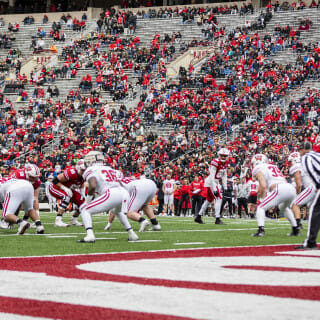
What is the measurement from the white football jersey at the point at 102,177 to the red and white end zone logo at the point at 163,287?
234 centimetres

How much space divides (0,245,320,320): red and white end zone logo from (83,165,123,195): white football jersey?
7.68 feet

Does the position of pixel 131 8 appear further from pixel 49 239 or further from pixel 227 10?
pixel 49 239

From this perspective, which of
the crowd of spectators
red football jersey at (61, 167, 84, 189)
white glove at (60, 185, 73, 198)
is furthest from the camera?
the crowd of spectators

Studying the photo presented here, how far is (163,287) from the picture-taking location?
6.18 meters

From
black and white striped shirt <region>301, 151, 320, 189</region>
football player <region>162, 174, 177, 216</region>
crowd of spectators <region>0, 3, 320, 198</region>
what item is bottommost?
football player <region>162, 174, 177, 216</region>

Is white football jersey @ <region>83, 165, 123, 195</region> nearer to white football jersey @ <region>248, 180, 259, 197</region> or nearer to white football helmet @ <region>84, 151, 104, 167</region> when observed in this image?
white football helmet @ <region>84, 151, 104, 167</region>

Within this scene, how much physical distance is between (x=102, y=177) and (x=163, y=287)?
5.26m

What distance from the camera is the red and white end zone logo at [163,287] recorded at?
5.10 meters

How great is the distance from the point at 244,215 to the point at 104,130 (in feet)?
38.3

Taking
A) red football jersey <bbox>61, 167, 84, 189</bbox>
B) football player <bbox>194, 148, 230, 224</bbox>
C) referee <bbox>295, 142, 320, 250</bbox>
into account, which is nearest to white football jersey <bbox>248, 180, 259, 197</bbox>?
football player <bbox>194, 148, 230, 224</bbox>

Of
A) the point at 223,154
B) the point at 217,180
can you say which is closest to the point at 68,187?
the point at 217,180

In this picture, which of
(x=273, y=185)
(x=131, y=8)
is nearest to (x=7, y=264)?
(x=273, y=185)

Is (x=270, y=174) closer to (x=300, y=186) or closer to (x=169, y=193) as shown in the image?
(x=300, y=186)

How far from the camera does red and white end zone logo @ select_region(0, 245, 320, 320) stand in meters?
5.10
